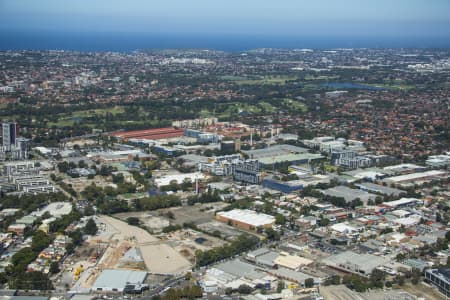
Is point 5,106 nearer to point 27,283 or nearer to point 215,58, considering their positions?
point 27,283

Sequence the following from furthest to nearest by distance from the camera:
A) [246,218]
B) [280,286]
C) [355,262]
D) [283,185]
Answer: [283,185] → [246,218] → [355,262] → [280,286]

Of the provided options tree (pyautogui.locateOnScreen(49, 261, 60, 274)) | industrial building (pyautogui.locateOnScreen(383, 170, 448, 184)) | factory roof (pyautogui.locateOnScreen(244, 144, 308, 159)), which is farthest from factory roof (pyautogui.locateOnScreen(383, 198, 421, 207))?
tree (pyautogui.locateOnScreen(49, 261, 60, 274))

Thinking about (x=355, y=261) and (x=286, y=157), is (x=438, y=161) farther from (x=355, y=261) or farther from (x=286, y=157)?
(x=355, y=261)

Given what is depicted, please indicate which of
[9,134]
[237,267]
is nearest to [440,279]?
[237,267]

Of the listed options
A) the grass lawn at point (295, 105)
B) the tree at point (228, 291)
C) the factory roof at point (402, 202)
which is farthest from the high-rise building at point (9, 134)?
the grass lawn at point (295, 105)

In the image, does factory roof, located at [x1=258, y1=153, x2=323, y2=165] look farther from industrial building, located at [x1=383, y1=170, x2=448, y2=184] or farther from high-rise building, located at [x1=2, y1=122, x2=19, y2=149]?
high-rise building, located at [x1=2, y1=122, x2=19, y2=149]

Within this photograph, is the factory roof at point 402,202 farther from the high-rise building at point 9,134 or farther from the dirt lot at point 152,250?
the high-rise building at point 9,134
